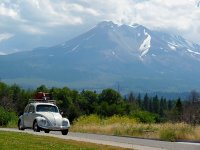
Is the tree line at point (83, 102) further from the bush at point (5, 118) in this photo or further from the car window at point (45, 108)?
the car window at point (45, 108)

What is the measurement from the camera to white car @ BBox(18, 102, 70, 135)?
30.0 m

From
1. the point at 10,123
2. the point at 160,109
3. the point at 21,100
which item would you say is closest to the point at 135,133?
the point at 10,123

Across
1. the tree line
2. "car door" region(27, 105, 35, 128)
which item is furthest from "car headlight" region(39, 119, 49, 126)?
the tree line

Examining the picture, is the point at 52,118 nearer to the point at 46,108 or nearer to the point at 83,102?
the point at 46,108

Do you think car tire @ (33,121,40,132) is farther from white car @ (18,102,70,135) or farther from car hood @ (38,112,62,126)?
car hood @ (38,112,62,126)

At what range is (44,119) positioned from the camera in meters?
30.1

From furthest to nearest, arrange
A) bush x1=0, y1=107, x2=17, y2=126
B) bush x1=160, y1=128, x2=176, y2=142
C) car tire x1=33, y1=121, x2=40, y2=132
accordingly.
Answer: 1. bush x1=0, y1=107, x2=17, y2=126
2. car tire x1=33, y1=121, x2=40, y2=132
3. bush x1=160, y1=128, x2=176, y2=142

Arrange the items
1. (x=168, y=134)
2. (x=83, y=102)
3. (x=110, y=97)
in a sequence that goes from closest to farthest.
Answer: (x=168, y=134)
(x=83, y=102)
(x=110, y=97)

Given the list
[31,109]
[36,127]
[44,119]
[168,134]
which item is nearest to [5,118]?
[31,109]

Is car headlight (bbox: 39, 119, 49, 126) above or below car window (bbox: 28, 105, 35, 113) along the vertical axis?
below

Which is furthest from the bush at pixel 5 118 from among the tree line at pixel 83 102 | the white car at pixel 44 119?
the tree line at pixel 83 102

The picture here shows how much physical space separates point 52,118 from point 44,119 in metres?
0.44

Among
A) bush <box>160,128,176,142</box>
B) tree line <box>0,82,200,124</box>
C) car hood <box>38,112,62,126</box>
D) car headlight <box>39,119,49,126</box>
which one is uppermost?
tree line <box>0,82,200,124</box>

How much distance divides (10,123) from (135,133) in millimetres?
16281
